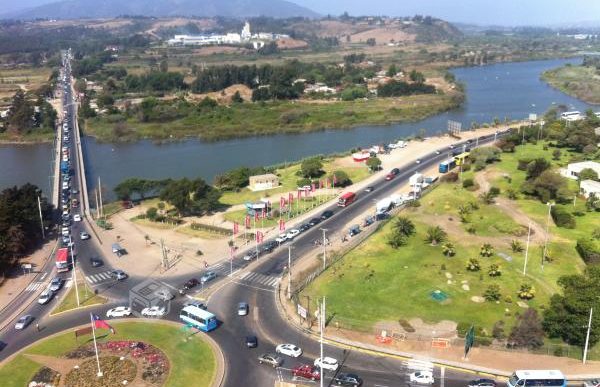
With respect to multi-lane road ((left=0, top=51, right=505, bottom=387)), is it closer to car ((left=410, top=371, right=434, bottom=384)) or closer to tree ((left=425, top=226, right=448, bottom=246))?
car ((left=410, top=371, right=434, bottom=384))

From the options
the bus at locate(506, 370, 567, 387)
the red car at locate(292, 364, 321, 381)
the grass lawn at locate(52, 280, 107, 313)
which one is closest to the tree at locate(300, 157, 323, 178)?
the grass lawn at locate(52, 280, 107, 313)

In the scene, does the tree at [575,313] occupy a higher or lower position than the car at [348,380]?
higher

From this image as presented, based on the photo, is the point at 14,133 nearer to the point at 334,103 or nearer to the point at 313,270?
the point at 334,103

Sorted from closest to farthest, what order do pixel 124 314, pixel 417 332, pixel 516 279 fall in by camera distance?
pixel 417 332, pixel 124 314, pixel 516 279

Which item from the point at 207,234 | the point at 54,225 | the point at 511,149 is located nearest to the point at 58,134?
the point at 54,225

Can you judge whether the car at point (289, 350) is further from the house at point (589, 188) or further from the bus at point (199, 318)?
the house at point (589, 188)

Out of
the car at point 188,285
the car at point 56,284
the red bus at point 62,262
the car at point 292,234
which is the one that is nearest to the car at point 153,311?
the car at point 188,285
